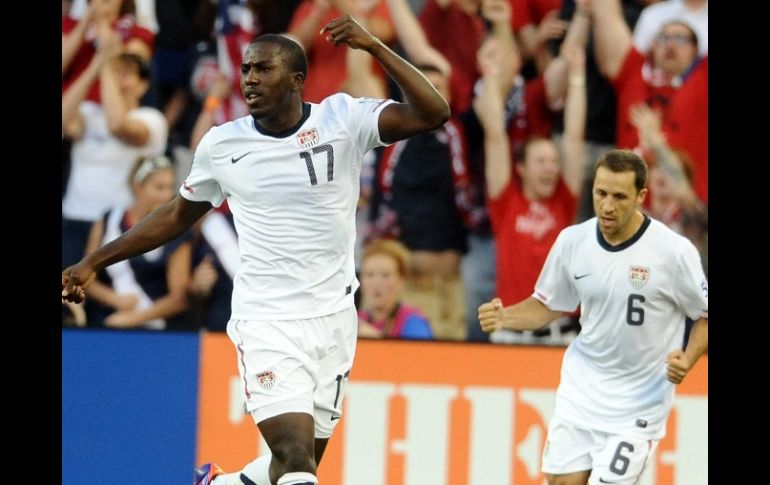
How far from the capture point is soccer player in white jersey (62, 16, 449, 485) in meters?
6.29

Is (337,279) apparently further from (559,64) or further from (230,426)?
(559,64)

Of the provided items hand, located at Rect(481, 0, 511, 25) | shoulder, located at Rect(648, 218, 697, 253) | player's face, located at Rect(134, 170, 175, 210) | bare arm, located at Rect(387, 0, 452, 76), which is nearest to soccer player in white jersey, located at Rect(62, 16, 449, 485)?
shoulder, located at Rect(648, 218, 697, 253)

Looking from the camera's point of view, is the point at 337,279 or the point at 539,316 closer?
the point at 337,279

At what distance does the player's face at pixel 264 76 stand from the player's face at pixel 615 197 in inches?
71.8

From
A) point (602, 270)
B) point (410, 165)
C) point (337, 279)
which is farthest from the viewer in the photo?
point (410, 165)

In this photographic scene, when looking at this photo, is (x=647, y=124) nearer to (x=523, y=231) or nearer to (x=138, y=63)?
(x=523, y=231)

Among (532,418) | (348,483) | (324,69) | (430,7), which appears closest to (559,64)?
(430,7)

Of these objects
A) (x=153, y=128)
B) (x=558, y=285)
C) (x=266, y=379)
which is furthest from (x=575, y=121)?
(x=266, y=379)

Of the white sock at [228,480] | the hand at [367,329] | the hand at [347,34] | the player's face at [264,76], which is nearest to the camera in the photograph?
the hand at [347,34]

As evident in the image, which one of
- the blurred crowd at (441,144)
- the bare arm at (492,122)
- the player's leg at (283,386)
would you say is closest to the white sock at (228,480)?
the player's leg at (283,386)

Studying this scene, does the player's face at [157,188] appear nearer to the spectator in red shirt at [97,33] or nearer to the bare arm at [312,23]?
the spectator in red shirt at [97,33]

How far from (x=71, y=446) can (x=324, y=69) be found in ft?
11.1

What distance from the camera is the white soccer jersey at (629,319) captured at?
7.19 metres

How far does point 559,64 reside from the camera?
9.74 m
